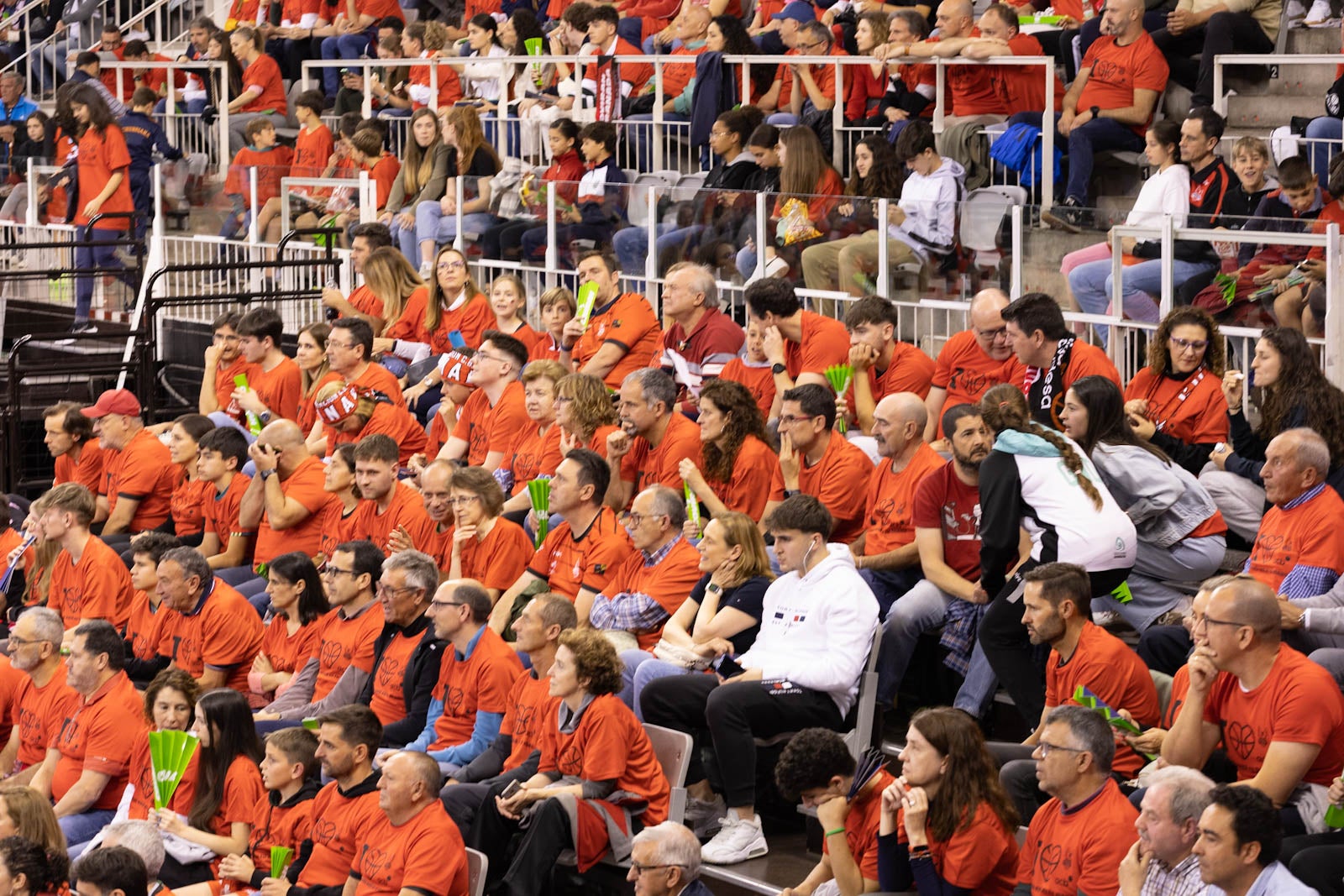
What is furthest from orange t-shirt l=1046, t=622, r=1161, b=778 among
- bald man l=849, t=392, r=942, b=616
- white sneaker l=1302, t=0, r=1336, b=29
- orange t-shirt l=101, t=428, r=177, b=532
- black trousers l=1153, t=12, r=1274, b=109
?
orange t-shirt l=101, t=428, r=177, b=532

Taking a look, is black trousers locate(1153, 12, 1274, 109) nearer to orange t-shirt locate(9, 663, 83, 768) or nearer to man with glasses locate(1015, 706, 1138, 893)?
man with glasses locate(1015, 706, 1138, 893)

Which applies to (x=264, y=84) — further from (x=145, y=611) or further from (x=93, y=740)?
(x=93, y=740)

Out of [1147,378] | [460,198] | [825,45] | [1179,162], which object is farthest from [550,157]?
[1147,378]

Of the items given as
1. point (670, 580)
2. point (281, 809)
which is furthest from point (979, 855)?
point (281, 809)

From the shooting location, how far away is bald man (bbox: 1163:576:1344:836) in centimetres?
574

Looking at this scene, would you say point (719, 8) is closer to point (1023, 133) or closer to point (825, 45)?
point (825, 45)

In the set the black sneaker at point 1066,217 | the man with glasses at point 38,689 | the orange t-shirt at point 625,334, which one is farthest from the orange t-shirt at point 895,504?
the man with glasses at point 38,689

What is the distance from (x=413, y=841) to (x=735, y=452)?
2.58 meters

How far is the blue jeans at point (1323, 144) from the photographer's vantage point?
10.2 meters

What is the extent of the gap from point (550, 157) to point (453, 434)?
137 inches

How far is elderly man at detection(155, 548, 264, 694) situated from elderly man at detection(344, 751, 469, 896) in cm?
245

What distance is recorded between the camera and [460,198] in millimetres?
12625

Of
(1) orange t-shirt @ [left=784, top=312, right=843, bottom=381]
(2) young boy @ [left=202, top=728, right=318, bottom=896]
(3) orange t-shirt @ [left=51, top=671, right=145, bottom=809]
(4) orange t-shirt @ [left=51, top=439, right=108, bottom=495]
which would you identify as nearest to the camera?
(2) young boy @ [left=202, top=728, right=318, bottom=896]

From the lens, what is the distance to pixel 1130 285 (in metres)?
8.96
